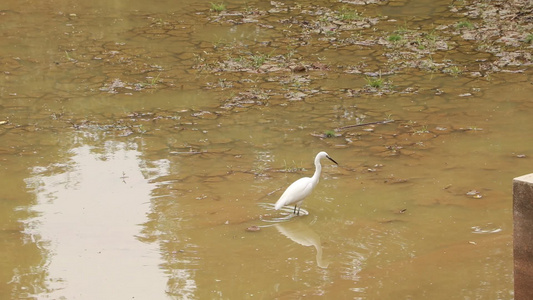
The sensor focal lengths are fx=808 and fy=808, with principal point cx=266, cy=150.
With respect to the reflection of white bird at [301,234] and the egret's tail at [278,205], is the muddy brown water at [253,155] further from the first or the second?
the egret's tail at [278,205]

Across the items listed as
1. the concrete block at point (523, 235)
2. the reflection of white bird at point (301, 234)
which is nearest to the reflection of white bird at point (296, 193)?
the reflection of white bird at point (301, 234)

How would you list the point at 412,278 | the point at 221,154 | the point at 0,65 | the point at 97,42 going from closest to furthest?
the point at 412,278 < the point at 221,154 < the point at 0,65 < the point at 97,42

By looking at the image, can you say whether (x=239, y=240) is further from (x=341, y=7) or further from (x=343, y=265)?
(x=341, y=7)

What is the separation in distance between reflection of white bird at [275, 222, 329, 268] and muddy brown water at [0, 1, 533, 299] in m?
0.02

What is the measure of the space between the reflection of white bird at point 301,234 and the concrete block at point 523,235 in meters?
1.96

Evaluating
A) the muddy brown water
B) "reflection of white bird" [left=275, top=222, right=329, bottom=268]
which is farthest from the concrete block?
"reflection of white bird" [left=275, top=222, right=329, bottom=268]

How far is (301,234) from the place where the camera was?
646 centimetres

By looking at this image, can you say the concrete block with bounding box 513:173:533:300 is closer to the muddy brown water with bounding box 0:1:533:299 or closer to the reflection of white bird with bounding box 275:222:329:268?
the muddy brown water with bounding box 0:1:533:299

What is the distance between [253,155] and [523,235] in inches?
169

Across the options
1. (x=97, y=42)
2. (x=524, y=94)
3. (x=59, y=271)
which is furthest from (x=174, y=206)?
(x=97, y=42)

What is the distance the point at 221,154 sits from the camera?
822 cm

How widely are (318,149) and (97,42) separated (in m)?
5.26

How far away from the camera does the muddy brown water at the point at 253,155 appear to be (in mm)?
5723

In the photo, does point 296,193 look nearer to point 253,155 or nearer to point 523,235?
point 253,155
